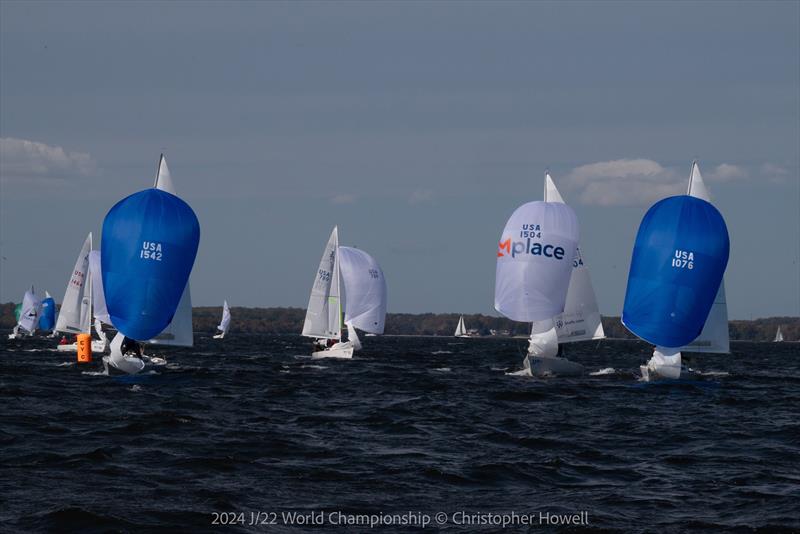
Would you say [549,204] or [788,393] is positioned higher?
[549,204]

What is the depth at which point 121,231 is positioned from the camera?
120 ft

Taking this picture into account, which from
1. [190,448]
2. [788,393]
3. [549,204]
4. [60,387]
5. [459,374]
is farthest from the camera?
[459,374]

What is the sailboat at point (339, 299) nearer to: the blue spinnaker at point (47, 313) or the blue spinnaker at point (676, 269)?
the blue spinnaker at point (676, 269)

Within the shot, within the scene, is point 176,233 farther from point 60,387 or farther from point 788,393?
point 788,393

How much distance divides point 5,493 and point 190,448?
5.31 metres

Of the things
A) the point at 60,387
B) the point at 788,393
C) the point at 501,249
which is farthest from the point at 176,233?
the point at 788,393

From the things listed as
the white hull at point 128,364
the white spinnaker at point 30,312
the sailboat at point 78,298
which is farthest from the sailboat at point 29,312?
the white hull at point 128,364

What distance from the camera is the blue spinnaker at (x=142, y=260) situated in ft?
120

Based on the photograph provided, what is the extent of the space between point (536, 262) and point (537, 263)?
6cm

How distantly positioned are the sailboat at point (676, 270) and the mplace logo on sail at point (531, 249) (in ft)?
15.1

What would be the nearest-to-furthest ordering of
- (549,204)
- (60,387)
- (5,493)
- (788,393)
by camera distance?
1. (5,493)
2. (60,387)
3. (788,393)
4. (549,204)

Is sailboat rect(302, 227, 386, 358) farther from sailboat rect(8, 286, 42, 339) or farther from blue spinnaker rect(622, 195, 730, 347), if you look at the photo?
sailboat rect(8, 286, 42, 339)

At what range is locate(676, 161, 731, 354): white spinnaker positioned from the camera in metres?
41.6

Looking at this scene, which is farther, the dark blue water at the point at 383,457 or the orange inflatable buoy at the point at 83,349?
the orange inflatable buoy at the point at 83,349
